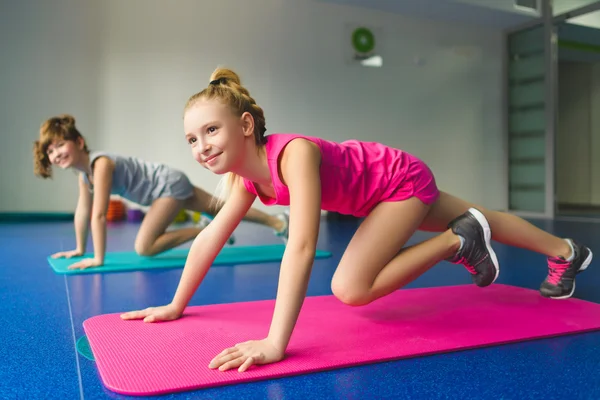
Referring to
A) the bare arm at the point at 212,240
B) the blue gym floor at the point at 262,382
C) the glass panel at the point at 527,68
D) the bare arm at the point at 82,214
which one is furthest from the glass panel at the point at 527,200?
the bare arm at the point at 212,240

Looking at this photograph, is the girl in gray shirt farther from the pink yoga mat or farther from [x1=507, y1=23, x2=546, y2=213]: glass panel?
[x1=507, y1=23, x2=546, y2=213]: glass panel

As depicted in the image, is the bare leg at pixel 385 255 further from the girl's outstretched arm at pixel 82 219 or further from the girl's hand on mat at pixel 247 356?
the girl's outstretched arm at pixel 82 219

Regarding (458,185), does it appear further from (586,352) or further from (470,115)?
(586,352)

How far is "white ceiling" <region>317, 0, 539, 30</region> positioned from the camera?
5.72 m

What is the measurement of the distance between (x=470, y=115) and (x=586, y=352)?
5694 mm

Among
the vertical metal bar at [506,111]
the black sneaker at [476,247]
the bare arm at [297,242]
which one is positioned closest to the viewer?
the bare arm at [297,242]

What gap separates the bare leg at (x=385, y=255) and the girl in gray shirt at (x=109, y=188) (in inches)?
43.3

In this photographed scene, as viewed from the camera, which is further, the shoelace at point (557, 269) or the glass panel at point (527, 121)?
the glass panel at point (527, 121)

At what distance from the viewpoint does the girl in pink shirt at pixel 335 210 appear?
44.0 inches

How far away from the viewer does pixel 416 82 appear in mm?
6254

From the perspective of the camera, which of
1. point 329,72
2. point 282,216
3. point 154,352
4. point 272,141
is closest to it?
point 154,352

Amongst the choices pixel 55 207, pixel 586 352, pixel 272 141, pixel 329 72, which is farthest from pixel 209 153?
pixel 329 72

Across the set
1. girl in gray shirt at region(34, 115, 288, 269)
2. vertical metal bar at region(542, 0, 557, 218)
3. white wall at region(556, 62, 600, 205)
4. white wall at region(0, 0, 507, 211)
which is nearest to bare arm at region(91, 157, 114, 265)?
girl in gray shirt at region(34, 115, 288, 269)

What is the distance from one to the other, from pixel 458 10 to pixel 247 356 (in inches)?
225
